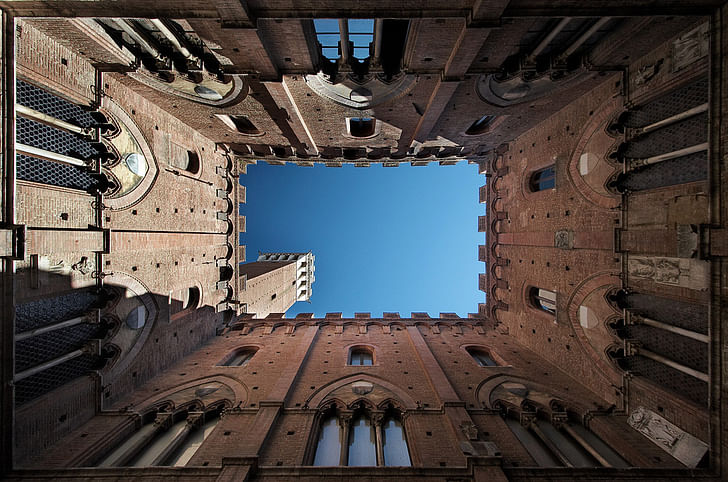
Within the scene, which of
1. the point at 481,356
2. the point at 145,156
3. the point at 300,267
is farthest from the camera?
the point at 300,267

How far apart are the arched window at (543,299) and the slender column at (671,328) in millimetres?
3395

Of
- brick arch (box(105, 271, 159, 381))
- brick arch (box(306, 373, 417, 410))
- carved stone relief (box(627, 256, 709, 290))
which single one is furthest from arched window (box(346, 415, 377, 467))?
carved stone relief (box(627, 256, 709, 290))

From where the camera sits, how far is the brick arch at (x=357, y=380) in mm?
9766

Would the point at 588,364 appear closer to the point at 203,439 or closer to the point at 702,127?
the point at 702,127

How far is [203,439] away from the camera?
895 cm

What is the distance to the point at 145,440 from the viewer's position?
870 cm

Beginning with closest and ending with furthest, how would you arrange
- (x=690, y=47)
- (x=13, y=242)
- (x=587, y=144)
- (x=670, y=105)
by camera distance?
(x=13, y=242)
(x=690, y=47)
(x=670, y=105)
(x=587, y=144)

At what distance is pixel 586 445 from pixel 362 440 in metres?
6.51

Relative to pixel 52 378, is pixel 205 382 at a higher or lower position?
lower

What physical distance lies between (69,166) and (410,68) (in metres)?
10.9

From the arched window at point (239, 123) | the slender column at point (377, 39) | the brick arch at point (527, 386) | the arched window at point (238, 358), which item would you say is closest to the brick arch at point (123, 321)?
the arched window at point (238, 358)

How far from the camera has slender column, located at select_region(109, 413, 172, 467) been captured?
313 inches

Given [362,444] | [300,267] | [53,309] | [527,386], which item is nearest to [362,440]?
[362,444]

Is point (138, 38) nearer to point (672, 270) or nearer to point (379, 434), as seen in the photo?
point (379, 434)
